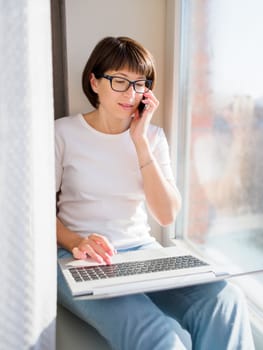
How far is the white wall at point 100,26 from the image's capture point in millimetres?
1187

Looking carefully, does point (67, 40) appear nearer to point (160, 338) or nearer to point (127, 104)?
point (127, 104)

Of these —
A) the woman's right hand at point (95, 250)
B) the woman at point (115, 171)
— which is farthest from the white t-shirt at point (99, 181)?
the woman's right hand at point (95, 250)

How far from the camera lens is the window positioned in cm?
110

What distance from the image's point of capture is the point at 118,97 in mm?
1047

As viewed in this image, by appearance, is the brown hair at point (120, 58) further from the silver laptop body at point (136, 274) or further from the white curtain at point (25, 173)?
the silver laptop body at point (136, 274)

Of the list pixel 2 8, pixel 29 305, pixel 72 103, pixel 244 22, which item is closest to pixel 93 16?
pixel 72 103

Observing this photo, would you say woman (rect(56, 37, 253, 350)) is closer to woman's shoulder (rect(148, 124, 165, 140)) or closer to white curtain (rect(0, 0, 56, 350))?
woman's shoulder (rect(148, 124, 165, 140))

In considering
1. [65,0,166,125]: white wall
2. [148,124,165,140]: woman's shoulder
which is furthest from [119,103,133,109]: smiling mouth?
[65,0,166,125]: white wall

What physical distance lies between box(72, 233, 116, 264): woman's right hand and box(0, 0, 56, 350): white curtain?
16cm

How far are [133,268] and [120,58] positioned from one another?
50 centimetres

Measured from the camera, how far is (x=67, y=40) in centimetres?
119

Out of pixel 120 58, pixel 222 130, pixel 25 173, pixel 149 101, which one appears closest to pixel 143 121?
pixel 149 101

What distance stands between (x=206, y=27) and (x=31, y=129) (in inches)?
31.2

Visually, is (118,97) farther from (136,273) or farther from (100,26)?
(136,273)
